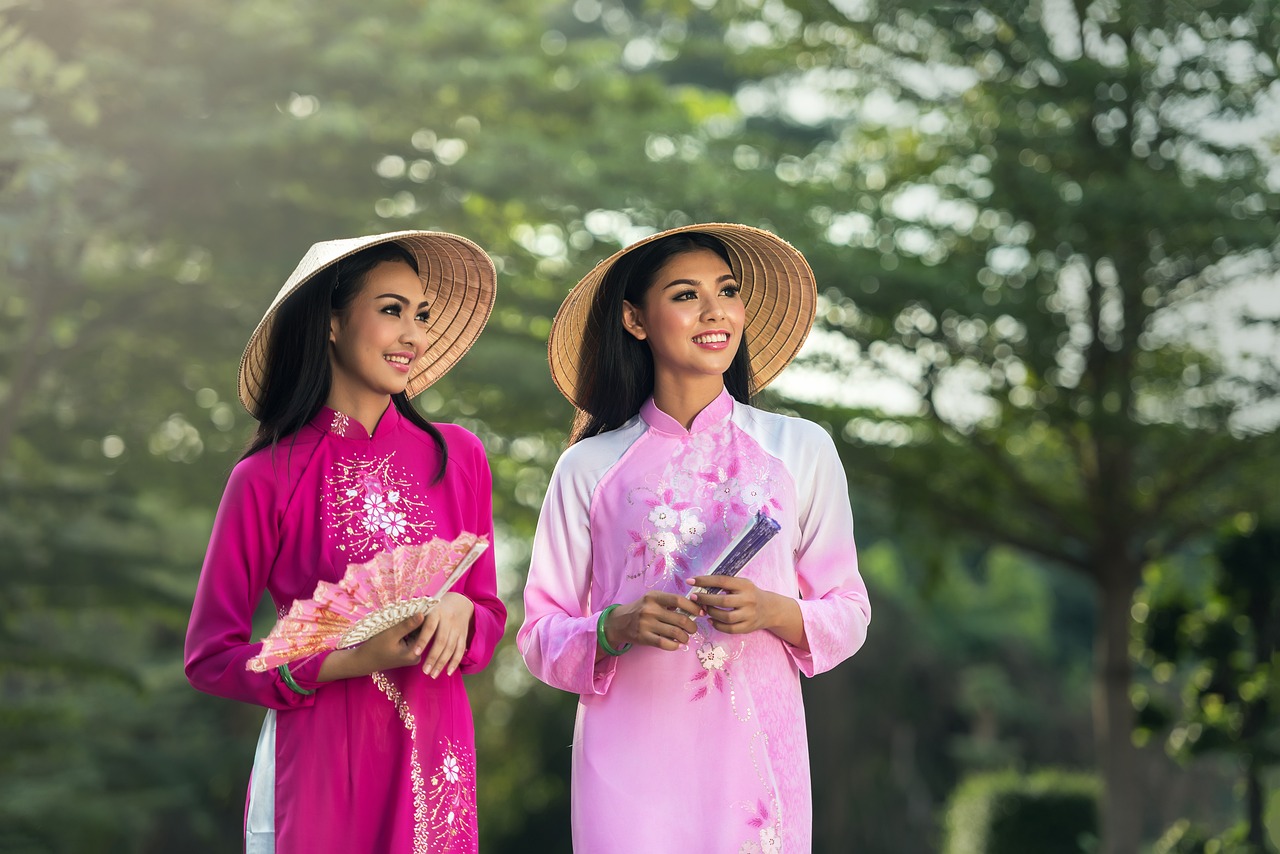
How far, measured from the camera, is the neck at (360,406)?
2.69 metres

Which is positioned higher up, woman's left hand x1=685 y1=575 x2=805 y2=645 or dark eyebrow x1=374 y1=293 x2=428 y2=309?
dark eyebrow x1=374 y1=293 x2=428 y2=309

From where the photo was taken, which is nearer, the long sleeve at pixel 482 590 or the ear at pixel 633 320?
the long sleeve at pixel 482 590

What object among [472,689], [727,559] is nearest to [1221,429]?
[727,559]

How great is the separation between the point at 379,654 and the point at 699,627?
0.56 metres

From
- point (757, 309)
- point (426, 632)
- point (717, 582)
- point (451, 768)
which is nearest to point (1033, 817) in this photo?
point (757, 309)

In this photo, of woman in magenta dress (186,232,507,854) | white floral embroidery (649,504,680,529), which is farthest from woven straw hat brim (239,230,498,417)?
white floral embroidery (649,504,680,529)

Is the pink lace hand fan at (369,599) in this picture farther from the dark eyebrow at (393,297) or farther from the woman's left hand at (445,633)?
the dark eyebrow at (393,297)

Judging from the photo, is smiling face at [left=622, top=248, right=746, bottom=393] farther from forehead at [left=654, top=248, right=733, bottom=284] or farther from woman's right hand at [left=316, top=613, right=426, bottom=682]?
woman's right hand at [left=316, top=613, right=426, bottom=682]

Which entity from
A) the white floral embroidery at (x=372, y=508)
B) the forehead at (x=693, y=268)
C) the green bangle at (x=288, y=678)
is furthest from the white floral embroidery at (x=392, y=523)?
the forehead at (x=693, y=268)

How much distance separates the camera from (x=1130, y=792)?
793 centimetres

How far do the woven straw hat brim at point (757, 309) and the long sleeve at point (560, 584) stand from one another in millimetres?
260

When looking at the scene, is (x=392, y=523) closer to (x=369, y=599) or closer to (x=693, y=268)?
(x=369, y=599)

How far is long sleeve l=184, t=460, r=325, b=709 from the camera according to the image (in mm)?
2404

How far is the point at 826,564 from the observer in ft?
Result: 8.67
